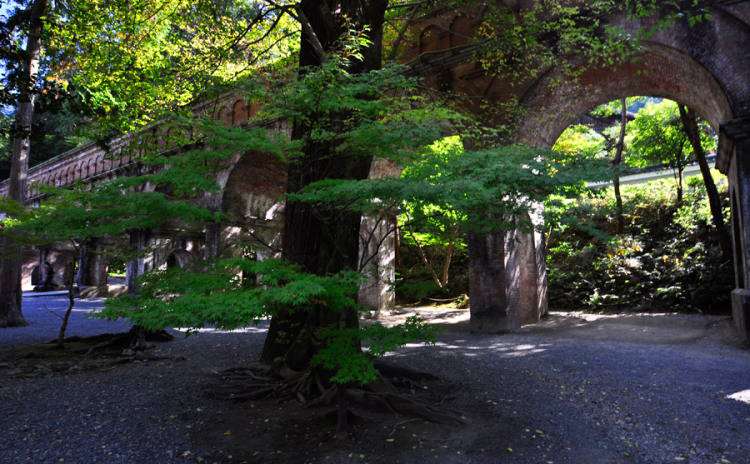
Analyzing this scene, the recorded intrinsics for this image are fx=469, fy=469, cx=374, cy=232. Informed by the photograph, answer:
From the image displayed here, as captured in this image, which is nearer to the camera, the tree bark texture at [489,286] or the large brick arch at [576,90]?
the large brick arch at [576,90]

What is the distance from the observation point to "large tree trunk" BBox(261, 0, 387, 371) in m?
5.34

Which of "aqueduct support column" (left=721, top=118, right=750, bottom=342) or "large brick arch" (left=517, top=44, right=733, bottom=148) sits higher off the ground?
"large brick arch" (left=517, top=44, right=733, bottom=148)

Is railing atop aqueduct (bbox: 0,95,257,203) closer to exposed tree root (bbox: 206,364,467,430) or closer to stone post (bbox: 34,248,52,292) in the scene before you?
stone post (bbox: 34,248,52,292)

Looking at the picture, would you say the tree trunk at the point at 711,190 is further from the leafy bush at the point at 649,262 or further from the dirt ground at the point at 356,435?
the dirt ground at the point at 356,435

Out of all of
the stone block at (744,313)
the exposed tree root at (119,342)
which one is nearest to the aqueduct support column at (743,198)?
the stone block at (744,313)

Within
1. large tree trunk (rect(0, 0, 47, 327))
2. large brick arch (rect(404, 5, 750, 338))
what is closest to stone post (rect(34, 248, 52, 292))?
large tree trunk (rect(0, 0, 47, 327))

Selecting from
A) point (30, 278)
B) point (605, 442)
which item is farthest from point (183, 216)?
point (30, 278)

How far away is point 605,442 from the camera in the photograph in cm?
406

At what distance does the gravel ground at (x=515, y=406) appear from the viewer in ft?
12.6

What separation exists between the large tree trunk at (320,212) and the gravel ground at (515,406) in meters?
1.28

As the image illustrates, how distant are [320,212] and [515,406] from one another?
9.53 ft

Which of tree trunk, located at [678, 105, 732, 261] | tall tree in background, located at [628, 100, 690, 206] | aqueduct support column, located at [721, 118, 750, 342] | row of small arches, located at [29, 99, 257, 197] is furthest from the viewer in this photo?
row of small arches, located at [29, 99, 257, 197]

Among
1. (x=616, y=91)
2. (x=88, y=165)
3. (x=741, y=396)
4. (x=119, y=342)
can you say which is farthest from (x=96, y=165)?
(x=741, y=396)

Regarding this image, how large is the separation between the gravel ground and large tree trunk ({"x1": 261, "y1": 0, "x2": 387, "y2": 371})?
1.28 metres
